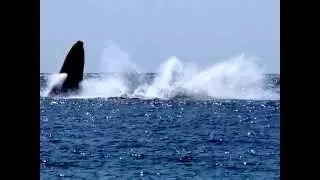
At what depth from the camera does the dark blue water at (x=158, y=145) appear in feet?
75.4

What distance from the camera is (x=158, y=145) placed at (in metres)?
33.2

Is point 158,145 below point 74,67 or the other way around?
below

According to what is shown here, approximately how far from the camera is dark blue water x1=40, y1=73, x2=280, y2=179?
22984 millimetres

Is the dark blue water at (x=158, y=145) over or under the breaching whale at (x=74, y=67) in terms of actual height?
under

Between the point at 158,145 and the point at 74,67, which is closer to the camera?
the point at 158,145

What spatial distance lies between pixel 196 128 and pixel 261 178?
2303cm

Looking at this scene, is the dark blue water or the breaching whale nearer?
the dark blue water

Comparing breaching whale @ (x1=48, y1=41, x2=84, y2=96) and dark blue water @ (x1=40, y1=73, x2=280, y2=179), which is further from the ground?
breaching whale @ (x1=48, y1=41, x2=84, y2=96)

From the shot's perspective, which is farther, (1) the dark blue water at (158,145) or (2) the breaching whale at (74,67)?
(2) the breaching whale at (74,67)
